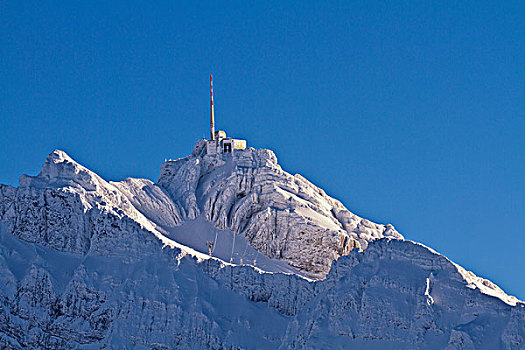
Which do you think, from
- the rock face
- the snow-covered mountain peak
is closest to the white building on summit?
the rock face

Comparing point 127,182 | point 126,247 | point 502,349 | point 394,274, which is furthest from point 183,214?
point 502,349

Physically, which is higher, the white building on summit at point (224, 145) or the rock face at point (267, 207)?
the white building on summit at point (224, 145)

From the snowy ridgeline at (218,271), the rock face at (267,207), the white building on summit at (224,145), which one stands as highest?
the white building on summit at (224,145)

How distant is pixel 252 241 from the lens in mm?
177625

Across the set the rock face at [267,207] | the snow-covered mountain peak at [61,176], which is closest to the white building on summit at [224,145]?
the rock face at [267,207]

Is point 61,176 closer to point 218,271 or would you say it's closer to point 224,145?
point 218,271

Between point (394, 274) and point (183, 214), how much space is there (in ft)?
152

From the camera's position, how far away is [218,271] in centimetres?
15500

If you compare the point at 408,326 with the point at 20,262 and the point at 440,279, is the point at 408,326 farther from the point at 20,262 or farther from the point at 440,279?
the point at 20,262

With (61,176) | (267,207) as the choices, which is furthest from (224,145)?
(61,176)

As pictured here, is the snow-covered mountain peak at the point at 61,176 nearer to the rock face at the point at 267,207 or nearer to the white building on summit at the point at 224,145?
the rock face at the point at 267,207

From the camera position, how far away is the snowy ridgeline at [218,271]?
134250 millimetres

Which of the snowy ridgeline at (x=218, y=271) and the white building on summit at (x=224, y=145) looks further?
the white building on summit at (x=224, y=145)

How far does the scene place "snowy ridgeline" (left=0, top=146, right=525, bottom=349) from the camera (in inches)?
5285
